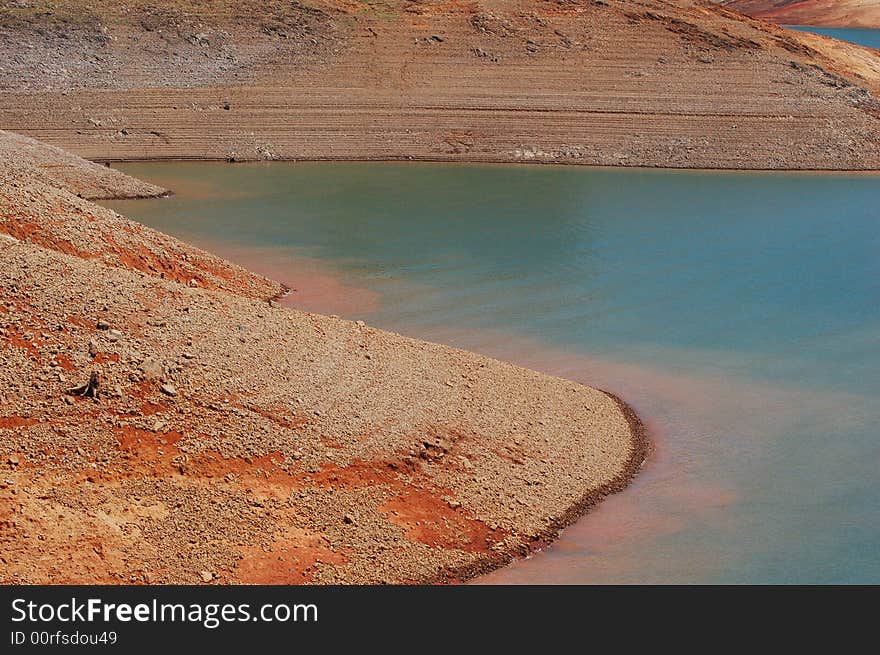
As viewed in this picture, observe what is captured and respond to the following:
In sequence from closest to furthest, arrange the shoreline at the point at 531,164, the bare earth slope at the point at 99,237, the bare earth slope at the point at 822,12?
1. the bare earth slope at the point at 99,237
2. the shoreline at the point at 531,164
3. the bare earth slope at the point at 822,12

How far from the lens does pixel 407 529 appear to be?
30.5 ft

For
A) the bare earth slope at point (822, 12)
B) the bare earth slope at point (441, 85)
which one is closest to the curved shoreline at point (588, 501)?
the bare earth slope at point (441, 85)

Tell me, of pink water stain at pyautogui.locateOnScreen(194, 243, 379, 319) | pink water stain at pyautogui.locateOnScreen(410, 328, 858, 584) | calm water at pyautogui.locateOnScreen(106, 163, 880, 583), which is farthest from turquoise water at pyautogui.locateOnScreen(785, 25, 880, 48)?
pink water stain at pyautogui.locateOnScreen(410, 328, 858, 584)

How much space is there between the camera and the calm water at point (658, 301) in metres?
10.3

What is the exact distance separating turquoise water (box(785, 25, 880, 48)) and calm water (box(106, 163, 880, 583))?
33.1 metres

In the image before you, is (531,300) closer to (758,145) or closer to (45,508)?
(45,508)

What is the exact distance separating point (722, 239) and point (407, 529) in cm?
1383

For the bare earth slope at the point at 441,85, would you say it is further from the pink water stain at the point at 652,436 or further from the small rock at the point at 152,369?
the small rock at the point at 152,369

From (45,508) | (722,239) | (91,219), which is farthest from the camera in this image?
(722,239)

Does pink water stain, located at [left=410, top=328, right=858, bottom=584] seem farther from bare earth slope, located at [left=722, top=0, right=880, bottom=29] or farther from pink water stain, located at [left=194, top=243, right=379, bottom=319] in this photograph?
bare earth slope, located at [left=722, top=0, right=880, bottom=29]

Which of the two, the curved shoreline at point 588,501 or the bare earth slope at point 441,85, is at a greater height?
the curved shoreline at point 588,501

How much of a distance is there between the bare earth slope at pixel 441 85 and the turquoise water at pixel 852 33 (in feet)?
83.0

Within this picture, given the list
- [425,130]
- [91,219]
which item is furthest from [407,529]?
[425,130]

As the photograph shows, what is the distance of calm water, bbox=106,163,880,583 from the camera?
10.3 metres
